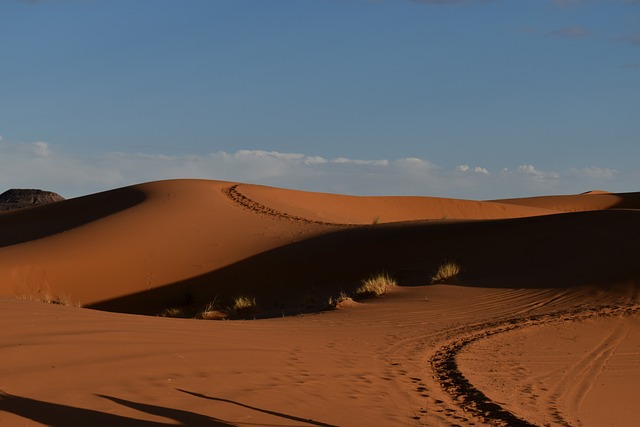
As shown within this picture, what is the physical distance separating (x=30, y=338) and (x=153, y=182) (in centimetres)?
3595

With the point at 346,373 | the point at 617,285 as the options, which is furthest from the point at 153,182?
the point at 346,373

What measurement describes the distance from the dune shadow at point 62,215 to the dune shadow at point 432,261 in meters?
11.8

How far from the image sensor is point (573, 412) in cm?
837

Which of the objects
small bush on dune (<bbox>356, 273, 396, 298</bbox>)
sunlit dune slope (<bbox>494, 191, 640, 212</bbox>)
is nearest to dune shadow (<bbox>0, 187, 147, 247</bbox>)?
small bush on dune (<bbox>356, 273, 396, 298</bbox>)

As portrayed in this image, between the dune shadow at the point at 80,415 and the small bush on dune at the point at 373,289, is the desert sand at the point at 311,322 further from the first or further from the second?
the small bush on dune at the point at 373,289

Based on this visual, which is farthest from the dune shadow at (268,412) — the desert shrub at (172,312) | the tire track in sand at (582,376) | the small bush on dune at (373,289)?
the desert shrub at (172,312)

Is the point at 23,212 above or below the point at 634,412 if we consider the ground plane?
above

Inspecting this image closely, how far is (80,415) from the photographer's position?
6461mm

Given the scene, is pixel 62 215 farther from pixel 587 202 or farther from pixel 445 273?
pixel 587 202

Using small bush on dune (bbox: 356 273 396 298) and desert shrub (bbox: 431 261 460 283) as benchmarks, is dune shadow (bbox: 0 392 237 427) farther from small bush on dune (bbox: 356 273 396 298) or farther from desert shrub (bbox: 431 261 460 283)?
desert shrub (bbox: 431 261 460 283)

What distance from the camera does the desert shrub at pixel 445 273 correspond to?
19.9 meters

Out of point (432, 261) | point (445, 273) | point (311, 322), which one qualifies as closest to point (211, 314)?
point (311, 322)

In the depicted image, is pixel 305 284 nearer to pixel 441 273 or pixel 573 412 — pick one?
pixel 441 273

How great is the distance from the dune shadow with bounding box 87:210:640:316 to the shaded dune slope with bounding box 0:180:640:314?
4cm
